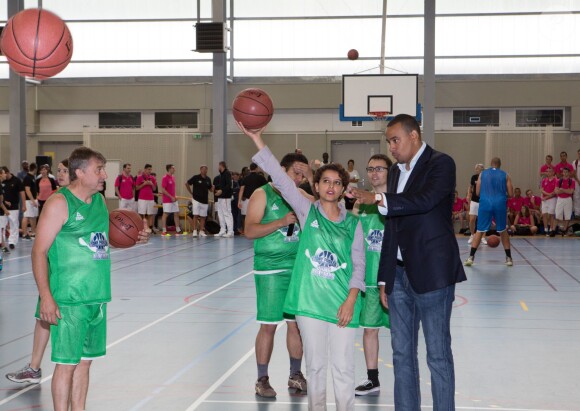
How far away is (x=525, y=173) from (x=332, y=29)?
754 cm

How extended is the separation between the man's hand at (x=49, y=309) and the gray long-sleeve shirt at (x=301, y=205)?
4.59 ft

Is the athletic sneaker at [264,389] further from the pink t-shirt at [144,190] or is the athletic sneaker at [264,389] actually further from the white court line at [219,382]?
the pink t-shirt at [144,190]

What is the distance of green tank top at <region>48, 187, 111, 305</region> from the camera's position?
15.2ft

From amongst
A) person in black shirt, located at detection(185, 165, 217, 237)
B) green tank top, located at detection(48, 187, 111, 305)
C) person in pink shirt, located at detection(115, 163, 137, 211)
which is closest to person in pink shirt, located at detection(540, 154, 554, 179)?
person in black shirt, located at detection(185, 165, 217, 237)

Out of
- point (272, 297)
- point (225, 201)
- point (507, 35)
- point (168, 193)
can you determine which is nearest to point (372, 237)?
point (272, 297)

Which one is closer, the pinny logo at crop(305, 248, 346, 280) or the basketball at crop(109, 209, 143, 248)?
the pinny logo at crop(305, 248, 346, 280)

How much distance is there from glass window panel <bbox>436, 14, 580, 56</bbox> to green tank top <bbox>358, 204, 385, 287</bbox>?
20585 mm

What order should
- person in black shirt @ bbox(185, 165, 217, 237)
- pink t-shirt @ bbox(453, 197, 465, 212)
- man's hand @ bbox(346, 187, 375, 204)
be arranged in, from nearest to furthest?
man's hand @ bbox(346, 187, 375, 204) → person in black shirt @ bbox(185, 165, 217, 237) → pink t-shirt @ bbox(453, 197, 465, 212)

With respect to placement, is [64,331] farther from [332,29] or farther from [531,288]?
[332,29]

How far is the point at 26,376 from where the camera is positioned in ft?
20.0

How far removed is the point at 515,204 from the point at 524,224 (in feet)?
2.02

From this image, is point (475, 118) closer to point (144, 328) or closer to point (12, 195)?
point (12, 195)

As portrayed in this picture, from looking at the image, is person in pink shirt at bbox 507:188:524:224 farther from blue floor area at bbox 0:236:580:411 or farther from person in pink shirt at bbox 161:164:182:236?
person in pink shirt at bbox 161:164:182:236

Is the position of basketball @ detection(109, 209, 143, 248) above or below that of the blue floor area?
above
